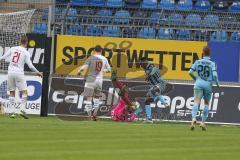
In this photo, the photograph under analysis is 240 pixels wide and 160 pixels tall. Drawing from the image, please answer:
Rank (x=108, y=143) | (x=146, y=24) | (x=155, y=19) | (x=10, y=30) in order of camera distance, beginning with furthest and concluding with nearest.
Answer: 1. (x=146, y=24)
2. (x=155, y=19)
3. (x=10, y=30)
4. (x=108, y=143)

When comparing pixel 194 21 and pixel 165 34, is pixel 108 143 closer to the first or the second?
pixel 194 21

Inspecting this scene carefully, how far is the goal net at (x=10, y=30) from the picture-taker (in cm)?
Result: 2308

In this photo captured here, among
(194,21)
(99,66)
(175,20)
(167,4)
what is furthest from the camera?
(167,4)

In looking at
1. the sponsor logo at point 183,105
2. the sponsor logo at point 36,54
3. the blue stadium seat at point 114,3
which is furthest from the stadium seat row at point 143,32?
the blue stadium seat at point 114,3

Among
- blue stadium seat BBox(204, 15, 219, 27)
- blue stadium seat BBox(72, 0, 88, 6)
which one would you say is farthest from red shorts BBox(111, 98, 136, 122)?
blue stadium seat BBox(72, 0, 88, 6)

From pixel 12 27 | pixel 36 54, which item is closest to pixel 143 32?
pixel 36 54

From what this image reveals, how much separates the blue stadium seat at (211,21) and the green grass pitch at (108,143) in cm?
1049

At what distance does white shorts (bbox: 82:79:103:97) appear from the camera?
21.4m

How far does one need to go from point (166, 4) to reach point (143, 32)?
7.49 metres

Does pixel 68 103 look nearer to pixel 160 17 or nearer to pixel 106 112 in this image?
pixel 106 112

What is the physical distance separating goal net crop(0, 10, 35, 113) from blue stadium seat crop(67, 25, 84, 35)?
3015 millimetres

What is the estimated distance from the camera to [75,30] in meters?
26.7

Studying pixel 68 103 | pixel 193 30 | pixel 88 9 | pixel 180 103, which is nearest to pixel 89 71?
pixel 68 103

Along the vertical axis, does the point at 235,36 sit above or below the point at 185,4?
below
